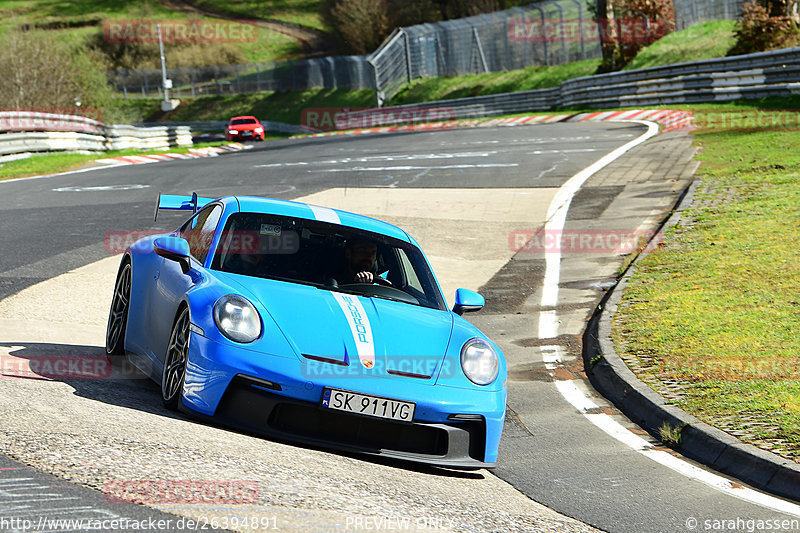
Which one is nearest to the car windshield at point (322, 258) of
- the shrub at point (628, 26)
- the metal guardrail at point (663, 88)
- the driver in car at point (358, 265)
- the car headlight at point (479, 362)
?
Answer: the driver in car at point (358, 265)

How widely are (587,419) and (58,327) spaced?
459 cm

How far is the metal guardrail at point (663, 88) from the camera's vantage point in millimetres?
28125

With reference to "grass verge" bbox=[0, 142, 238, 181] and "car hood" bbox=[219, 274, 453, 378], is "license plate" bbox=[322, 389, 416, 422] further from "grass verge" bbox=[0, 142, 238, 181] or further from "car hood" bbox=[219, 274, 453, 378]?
"grass verge" bbox=[0, 142, 238, 181]

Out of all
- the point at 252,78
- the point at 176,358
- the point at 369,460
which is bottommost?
the point at 369,460

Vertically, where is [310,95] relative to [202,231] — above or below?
below

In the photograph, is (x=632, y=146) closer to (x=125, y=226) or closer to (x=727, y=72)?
(x=727, y=72)

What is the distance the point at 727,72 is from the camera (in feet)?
99.6

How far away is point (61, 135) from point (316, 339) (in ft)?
85.4

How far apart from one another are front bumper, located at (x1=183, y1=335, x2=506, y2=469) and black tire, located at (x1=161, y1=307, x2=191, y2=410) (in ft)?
0.45

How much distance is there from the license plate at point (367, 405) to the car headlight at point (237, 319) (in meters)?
0.58

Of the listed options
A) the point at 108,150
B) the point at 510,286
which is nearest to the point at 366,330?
the point at 510,286

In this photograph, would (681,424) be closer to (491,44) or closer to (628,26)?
(628,26)

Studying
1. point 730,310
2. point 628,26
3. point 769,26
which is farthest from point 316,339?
point 628,26

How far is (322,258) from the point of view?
260 inches
